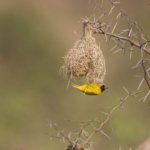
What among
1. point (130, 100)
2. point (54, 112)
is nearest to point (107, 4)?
point (130, 100)

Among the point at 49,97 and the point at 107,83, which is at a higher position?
the point at 107,83

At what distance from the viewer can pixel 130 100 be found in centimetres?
943

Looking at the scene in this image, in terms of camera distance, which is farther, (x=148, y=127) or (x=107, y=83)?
(x=148, y=127)

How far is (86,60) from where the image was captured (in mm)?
3453

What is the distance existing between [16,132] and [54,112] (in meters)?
1.39

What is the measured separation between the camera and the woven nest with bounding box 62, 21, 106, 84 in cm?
343

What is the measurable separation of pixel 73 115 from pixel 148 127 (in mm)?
2598

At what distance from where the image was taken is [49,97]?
917 cm

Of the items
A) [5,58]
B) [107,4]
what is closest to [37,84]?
[5,58]

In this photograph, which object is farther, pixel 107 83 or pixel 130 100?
pixel 130 100

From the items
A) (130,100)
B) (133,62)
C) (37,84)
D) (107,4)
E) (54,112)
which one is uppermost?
(107,4)

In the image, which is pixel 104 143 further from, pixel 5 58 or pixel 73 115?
pixel 5 58

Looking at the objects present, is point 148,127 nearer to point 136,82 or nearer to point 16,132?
point 136,82

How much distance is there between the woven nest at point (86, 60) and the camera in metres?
3.43
